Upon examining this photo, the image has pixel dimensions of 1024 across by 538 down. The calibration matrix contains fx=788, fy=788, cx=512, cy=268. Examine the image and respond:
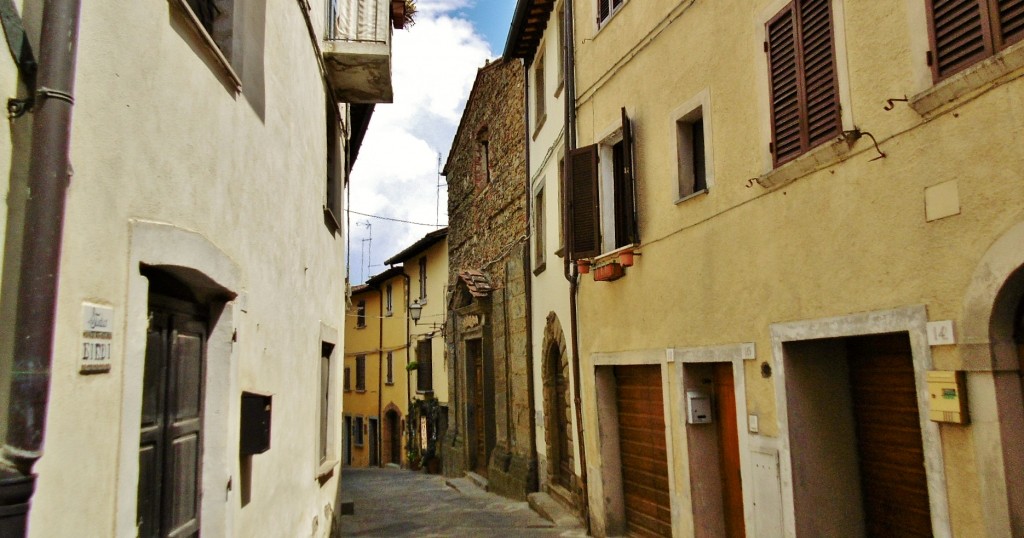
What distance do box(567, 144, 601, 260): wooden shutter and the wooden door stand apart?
244cm

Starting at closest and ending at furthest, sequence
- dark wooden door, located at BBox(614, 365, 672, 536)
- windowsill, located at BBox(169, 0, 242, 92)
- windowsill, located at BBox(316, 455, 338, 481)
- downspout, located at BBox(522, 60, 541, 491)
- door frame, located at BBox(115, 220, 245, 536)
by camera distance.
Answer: door frame, located at BBox(115, 220, 245, 536)
windowsill, located at BBox(169, 0, 242, 92)
windowsill, located at BBox(316, 455, 338, 481)
dark wooden door, located at BBox(614, 365, 672, 536)
downspout, located at BBox(522, 60, 541, 491)

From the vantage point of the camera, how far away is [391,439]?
29594mm

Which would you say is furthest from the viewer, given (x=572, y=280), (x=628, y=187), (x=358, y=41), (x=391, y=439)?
(x=391, y=439)

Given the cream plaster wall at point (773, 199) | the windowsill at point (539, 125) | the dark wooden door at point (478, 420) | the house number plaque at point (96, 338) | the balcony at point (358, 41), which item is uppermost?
the windowsill at point (539, 125)

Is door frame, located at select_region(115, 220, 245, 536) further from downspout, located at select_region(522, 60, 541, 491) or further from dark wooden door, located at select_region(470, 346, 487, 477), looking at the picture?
dark wooden door, located at select_region(470, 346, 487, 477)

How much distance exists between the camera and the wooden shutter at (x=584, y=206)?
947 cm

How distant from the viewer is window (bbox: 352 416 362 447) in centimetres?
3262

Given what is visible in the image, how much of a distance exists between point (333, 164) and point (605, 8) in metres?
3.92

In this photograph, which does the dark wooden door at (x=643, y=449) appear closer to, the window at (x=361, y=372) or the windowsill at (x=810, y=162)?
the windowsill at (x=810, y=162)

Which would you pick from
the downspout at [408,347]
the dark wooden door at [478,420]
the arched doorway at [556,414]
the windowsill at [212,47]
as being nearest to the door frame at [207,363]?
the windowsill at [212,47]

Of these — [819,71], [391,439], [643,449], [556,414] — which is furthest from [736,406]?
[391,439]

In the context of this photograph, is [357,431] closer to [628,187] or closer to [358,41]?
[628,187]

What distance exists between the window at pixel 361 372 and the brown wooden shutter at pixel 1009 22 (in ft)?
96.1

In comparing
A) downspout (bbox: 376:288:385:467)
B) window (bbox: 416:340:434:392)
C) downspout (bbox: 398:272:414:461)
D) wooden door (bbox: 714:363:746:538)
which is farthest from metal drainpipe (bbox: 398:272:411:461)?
wooden door (bbox: 714:363:746:538)
